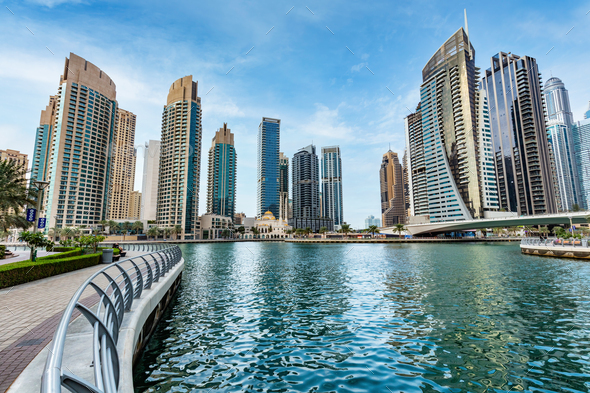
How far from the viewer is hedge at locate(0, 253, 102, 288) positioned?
1495cm

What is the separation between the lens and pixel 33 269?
658 inches

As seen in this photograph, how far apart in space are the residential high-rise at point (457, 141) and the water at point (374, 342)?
156257 millimetres

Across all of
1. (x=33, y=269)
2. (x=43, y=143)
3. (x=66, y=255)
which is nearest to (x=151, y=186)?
(x=43, y=143)

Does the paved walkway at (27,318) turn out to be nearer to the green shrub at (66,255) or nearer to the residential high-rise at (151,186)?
the green shrub at (66,255)

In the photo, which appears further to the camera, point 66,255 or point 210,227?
point 210,227

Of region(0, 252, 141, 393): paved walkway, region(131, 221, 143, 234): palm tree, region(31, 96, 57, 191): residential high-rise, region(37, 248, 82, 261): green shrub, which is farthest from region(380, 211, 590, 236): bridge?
region(31, 96, 57, 191): residential high-rise

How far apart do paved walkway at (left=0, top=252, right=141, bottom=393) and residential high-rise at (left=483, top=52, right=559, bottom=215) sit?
217397 mm

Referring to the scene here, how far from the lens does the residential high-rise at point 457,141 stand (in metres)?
158

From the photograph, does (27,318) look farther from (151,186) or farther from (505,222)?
(151,186)

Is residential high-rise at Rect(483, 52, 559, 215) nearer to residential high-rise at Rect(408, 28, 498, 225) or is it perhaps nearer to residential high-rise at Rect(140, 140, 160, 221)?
residential high-rise at Rect(408, 28, 498, 225)

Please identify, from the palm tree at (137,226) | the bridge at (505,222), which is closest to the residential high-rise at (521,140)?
the bridge at (505,222)

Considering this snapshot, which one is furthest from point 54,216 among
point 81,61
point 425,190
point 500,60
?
point 500,60

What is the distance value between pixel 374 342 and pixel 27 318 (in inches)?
478

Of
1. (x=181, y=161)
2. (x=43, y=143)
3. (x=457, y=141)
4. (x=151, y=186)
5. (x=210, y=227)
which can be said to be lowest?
(x=210, y=227)
